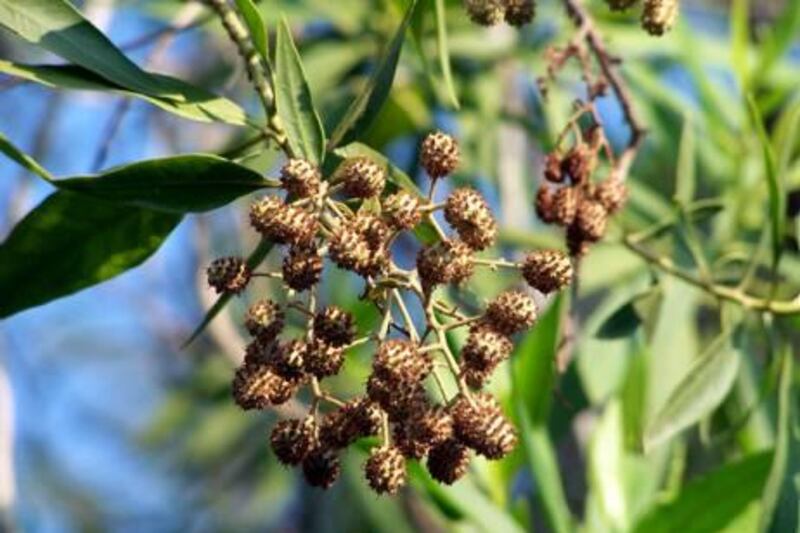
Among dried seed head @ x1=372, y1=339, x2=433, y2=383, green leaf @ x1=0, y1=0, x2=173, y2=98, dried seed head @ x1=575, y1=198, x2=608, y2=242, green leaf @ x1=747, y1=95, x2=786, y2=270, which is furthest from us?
green leaf @ x1=747, y1=95, x2=786, y2=270

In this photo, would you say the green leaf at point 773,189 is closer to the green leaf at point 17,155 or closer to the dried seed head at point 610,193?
the dried seed head at point 610,193

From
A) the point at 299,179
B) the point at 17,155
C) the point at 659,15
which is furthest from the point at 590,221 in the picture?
the point at 17,155

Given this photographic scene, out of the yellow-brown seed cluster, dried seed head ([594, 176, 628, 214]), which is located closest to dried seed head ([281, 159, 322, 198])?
the yellow-brown seed cluster

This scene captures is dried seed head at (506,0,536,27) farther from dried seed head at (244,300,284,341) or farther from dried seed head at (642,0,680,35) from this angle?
dried seed head at (244,300,284,341)

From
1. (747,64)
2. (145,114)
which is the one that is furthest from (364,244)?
(145,114)

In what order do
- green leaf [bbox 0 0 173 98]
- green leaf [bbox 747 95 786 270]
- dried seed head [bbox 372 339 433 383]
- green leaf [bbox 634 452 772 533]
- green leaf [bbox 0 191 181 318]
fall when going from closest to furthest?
dried seed head [bbox 372 339 433 383] < green leaf [bbox 0 0 173 98] < green leaf [bbox 0 191 181 318] < green leaf [bbox 747 95 786 270] < green leaf [bbox 634 452 772 533]

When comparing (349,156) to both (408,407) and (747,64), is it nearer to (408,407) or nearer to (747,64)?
(408,407)

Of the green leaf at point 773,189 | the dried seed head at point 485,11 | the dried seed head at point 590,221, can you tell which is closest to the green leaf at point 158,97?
the dried seed head at point 485,11
